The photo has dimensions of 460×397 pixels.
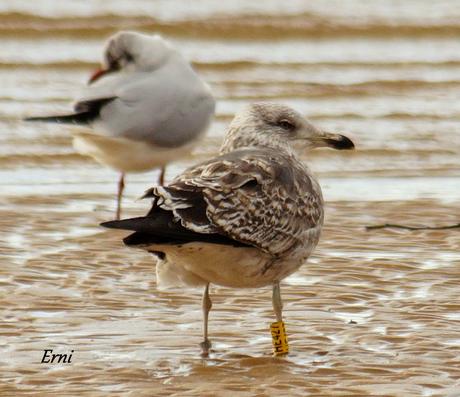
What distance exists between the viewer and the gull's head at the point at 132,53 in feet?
26.8

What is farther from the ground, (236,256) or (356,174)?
(236,256)

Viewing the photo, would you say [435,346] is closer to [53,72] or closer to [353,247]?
[353,247]

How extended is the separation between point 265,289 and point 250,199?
131 centimetres

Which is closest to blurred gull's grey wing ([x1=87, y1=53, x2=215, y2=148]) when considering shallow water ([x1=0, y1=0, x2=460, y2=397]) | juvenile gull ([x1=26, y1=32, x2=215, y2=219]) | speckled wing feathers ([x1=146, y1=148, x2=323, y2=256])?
juvenile gull ([x1=26, y1=32, x2=215, y2=219])

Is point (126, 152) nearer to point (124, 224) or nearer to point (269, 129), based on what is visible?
point (269, 129)

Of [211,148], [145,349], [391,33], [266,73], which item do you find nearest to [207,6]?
[391,33]

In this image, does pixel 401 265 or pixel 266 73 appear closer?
pixel 401 265

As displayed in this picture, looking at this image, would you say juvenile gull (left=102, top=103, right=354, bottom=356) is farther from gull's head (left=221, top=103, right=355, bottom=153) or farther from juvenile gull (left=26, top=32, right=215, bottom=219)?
juvenile gull (left=26, top=32, right=215, bottom=219)

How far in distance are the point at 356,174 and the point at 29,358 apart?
510cm

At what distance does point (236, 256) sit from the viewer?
500 cm

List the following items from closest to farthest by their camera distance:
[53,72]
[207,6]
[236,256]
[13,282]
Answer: [236,256] < [13,282] < [53,72] < [207,6]

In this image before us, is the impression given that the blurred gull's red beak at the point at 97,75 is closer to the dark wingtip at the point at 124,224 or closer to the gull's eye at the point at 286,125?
the gull's eye at the point at 286,125

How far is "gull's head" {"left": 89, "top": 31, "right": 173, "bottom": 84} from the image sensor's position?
8.17 meters

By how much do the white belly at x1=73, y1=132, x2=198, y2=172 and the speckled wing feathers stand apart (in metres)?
2.54
